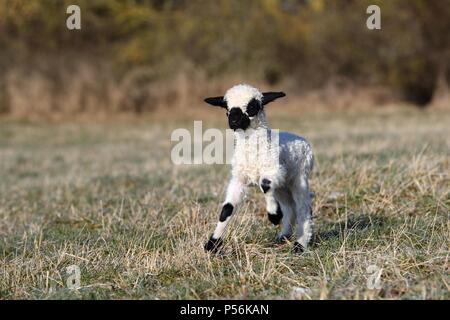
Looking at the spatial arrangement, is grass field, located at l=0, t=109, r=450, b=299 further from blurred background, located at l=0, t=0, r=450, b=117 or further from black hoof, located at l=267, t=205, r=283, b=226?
blurred background, located at l=0, t=0, r=450, b=117

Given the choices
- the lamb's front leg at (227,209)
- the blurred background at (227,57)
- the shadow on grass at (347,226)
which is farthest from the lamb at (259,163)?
the blurred background at (227,57)

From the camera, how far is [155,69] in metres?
27.3

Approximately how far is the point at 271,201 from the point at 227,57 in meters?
21.9

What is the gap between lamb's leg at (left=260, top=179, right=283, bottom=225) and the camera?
16.8 ft

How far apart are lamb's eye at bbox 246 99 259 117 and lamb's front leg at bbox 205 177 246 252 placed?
1.56 feet

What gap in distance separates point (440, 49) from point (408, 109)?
3.60 m

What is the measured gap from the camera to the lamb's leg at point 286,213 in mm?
5656

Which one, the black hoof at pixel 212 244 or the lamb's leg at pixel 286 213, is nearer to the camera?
the black hoof at pixel 212 244

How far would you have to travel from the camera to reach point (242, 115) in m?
5.14

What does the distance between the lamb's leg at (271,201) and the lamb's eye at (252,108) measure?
0.48m

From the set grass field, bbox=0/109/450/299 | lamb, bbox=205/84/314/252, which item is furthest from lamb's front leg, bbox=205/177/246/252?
grass field, bbox=0/109/450/299

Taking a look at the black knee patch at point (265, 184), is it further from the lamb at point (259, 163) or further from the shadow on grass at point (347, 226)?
the shadow on grass at point (347, 226)

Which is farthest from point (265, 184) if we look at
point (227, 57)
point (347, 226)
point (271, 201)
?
point (227, 57)
